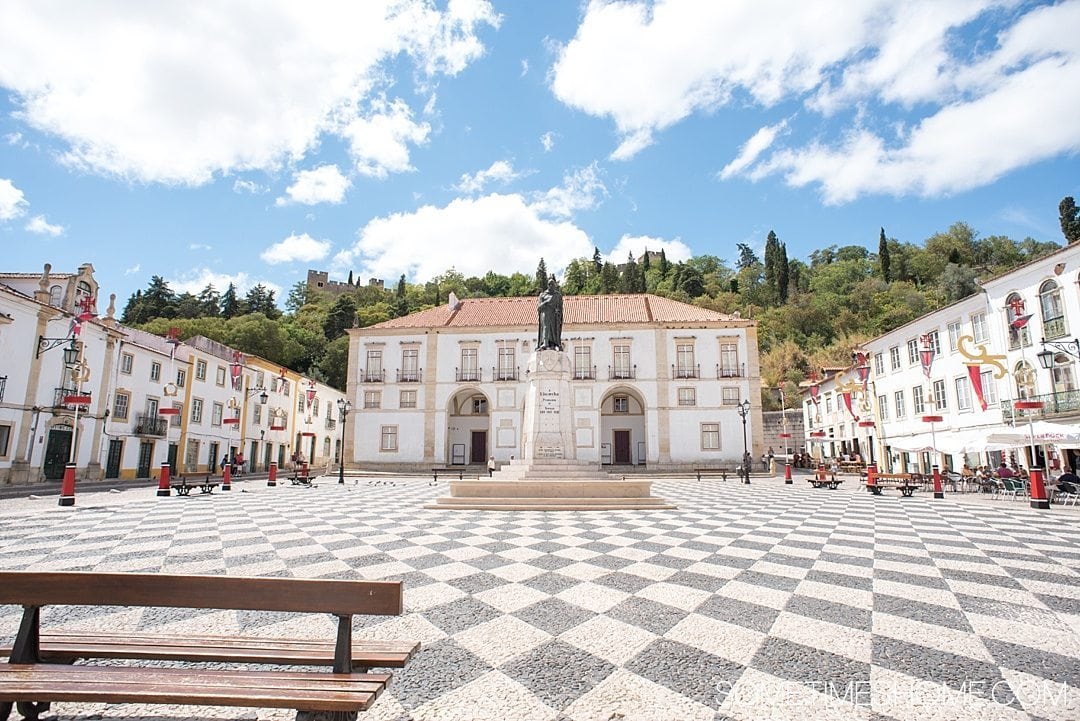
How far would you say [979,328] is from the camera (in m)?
20.8

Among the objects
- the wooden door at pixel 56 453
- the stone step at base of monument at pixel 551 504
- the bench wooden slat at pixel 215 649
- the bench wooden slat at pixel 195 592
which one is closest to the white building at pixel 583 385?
the wooden door at pixel 56 453

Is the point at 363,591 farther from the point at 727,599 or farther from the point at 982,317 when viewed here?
the point at 982,317

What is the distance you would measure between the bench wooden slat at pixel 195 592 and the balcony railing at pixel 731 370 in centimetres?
3004

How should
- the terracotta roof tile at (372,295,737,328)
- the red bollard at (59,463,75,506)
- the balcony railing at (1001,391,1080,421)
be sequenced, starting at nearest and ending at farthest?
the red bollard at (59,463,75,506), the balcony railing at (1001,391,1080,421), the terracotta roof tile at (372,295,737,328)

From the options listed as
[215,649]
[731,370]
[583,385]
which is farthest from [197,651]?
[731,370]

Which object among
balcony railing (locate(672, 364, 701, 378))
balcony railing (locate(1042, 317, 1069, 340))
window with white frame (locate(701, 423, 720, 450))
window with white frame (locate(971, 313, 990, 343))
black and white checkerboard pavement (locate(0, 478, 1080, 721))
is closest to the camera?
black and white checkerboard pavement (locate(0, 478, 1080, 721))

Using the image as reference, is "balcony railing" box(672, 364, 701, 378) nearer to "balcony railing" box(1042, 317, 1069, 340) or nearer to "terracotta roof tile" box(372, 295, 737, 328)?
"terracotta roof tile" box(372, 295, 737, 328)

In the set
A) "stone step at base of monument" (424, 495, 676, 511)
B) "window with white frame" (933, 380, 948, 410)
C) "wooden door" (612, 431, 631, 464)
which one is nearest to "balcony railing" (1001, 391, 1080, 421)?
"window with white frame" (933, 380, 948, 410)

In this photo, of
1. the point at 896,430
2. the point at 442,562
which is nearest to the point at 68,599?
the point at 442,562

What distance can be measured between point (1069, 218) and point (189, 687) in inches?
1751

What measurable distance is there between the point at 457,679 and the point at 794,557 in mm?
4639

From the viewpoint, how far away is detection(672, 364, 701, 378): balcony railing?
30.2 meters

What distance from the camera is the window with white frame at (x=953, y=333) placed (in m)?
21.8

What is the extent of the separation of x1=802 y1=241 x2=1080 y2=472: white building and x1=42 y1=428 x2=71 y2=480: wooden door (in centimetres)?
3208
